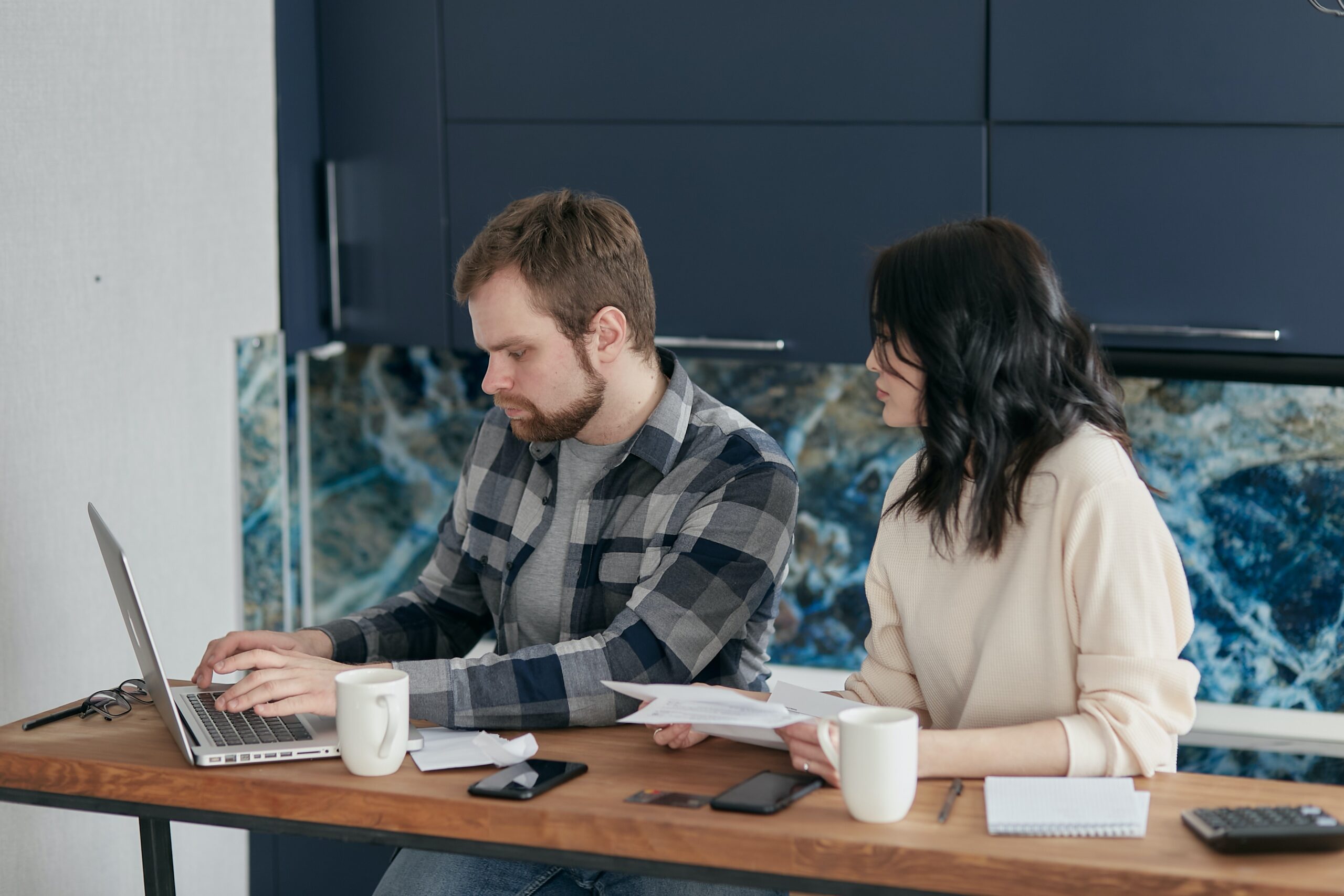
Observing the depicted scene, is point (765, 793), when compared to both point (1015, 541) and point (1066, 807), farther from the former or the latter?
point (1015, 541)

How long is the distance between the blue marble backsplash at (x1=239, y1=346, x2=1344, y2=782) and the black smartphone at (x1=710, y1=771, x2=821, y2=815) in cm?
136

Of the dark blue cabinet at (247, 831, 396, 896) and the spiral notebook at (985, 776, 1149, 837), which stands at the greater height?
the spiral notebook at (985, 776, 1149, 837)

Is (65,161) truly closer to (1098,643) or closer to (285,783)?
(285,783)

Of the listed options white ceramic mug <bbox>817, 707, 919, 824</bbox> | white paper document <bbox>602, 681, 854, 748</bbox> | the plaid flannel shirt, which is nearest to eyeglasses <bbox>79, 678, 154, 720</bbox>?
the plaid flannel shirt

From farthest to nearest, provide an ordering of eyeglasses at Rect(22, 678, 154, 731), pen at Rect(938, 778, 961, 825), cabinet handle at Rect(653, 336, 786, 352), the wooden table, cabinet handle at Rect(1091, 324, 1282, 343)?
cabinet handle at Rect(653, 336, 786, 352), cabinet handle at Rect(1091, 324, 1282, 343), eyeglasses at Rect(22, 678, 154, 731), pen at Rect(938, 778, 961, 825), the wooden table

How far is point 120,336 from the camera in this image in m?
2.18

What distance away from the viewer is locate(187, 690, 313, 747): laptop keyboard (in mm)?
1388

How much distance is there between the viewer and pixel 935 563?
149 cm

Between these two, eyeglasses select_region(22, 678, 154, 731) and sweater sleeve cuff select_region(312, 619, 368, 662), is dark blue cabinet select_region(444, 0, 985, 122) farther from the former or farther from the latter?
eyeglasses select_region(22, 678, 154, 731)

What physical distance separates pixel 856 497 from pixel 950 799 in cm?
158

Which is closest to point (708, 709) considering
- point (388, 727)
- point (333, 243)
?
point (388, 727)

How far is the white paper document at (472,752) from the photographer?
1322 millimetres

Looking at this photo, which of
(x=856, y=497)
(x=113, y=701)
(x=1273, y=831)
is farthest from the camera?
(x=856, y=497)

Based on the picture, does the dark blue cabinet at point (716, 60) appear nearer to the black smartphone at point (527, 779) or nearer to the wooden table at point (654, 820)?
the wooden table at point (654, 820)
